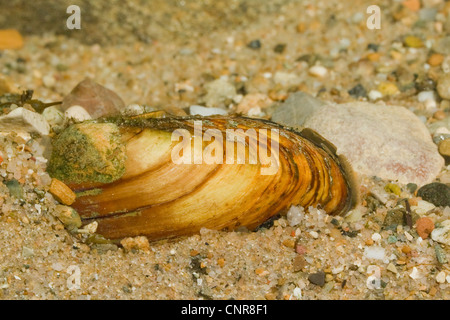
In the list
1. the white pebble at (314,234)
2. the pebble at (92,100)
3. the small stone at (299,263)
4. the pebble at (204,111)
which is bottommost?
the small stone at (299,263)

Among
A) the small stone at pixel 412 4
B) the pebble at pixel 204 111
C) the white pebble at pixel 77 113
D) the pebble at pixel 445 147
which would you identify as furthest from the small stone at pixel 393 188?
the small stone at pixel 412 4

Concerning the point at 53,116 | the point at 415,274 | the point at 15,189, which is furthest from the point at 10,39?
the point at 415,274

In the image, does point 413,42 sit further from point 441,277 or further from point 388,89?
point 441,277

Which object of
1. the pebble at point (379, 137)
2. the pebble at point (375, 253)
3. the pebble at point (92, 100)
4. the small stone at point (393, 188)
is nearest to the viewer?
the pebble at point (375, 253)

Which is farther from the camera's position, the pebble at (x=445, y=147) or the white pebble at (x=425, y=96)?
the white pebble at (x=425, y=96)

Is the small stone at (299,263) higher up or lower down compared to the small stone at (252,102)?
lower down

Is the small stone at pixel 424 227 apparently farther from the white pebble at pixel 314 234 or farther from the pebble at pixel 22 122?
the pebble at pixel 22 122
